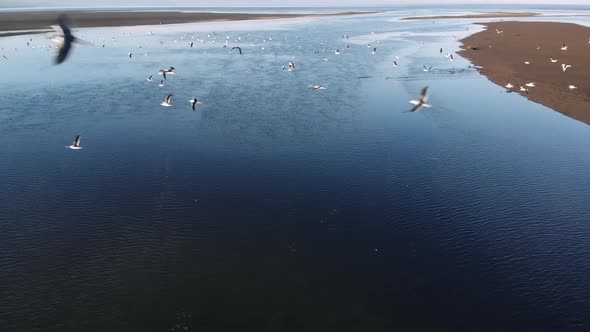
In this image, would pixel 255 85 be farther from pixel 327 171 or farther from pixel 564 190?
pixel 564 190

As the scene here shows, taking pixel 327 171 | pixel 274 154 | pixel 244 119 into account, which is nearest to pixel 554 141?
pixel 327 171

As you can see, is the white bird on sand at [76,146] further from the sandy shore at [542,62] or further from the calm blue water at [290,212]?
the sandy shore at [542,62]

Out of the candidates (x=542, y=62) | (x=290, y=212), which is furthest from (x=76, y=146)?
(x=542, y=62)

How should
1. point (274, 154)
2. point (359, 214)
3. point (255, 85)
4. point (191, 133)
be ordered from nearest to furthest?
point (359, 214)
point (274, 154)
point (191, 133)
point (255, 85)

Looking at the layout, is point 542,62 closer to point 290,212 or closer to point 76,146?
point 290,212

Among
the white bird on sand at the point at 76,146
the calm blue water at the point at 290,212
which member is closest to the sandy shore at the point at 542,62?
the calm blue water at the point at 290,212

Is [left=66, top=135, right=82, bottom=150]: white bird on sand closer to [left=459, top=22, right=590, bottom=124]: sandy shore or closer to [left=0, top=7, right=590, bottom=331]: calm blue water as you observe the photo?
[left=0, top=7, right=590, bottom=331]: calm blue water
